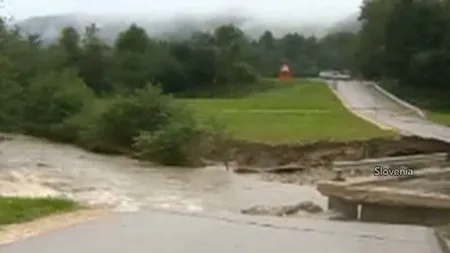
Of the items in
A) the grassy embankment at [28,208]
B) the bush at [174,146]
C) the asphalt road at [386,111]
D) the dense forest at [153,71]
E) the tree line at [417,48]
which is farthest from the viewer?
the tree line at [417,48]

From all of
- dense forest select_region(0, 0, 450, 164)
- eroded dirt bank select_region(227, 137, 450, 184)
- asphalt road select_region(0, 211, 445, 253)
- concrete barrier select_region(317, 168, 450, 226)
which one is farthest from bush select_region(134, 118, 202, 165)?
asphalt road select_region(0, 211, 445, 253)

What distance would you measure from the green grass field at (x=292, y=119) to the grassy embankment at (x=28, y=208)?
1890cm

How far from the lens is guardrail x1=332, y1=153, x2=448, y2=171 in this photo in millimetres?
30234

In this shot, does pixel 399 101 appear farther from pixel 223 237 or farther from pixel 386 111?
pixel 223 237

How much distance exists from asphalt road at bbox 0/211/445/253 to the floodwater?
4.72 meters

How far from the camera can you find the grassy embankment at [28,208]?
48.0 feet

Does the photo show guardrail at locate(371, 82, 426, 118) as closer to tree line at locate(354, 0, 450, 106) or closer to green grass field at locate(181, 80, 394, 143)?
tree line at locate(354, 0, 450, 106)

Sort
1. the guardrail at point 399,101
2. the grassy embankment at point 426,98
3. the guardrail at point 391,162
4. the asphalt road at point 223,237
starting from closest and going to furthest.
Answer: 1. the asphalt road at point 223,237
2. the guardrail at point 391,162
3. the guardrail at point 399,101
4. the grassy embankment at point 426,98

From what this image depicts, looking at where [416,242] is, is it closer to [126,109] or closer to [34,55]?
[126,109]

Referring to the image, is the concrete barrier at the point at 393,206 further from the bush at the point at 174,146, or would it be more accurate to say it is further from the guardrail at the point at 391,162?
the bush at the point at 174,146

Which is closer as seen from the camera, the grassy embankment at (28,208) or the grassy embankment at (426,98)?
the grassy embankment at (28,208)

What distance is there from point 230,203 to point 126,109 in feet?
61.1

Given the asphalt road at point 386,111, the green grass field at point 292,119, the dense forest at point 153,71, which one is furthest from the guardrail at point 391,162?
the dense forest at point 153,71

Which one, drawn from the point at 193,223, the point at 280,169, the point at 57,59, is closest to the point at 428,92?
the point at 57,59
